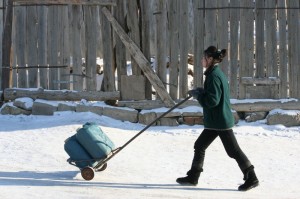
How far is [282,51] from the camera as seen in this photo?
10289mm

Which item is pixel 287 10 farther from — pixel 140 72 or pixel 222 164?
pixel 222 164

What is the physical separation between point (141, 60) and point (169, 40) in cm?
56

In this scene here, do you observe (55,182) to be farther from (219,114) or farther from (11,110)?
(11,110)

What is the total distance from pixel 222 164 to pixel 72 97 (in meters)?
3.37

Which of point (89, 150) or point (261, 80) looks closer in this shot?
point (89, 150)

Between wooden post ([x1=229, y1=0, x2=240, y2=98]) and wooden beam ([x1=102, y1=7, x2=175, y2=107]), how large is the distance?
3.42 feet

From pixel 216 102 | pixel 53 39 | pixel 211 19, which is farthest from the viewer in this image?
pixel 53 39

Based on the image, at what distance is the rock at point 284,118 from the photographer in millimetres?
10094

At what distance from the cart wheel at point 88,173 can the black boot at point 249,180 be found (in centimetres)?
160

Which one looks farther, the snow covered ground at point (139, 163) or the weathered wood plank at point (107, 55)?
the weathered wood plank at point (107, 55)

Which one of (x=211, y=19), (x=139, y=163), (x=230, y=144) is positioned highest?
(x=211, y=19)

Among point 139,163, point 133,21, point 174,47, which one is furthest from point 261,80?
point 139,163

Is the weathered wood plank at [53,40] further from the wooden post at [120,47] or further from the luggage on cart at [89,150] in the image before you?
the luggage on cart at [89,150]

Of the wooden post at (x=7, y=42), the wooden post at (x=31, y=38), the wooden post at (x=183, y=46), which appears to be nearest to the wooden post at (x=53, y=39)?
the wooden post at (x=31, y=38)
